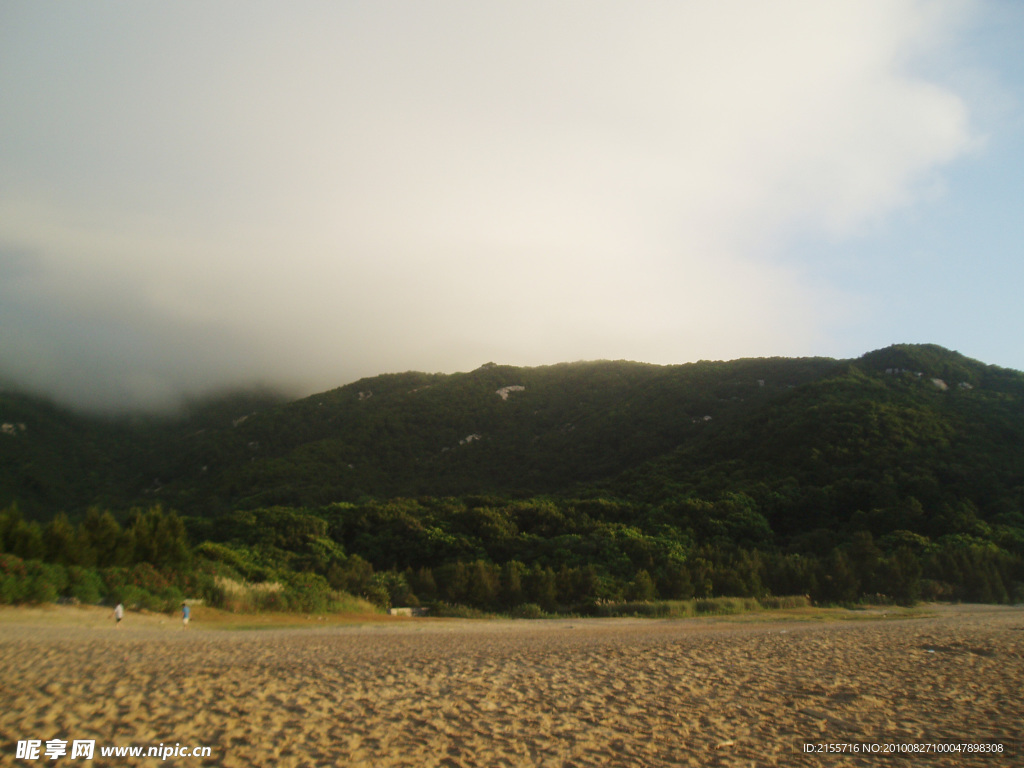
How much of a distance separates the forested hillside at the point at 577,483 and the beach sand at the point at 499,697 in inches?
446

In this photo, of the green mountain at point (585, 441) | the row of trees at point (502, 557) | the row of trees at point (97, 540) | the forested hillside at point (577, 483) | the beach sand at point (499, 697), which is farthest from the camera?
the green mountain at point (585, 441)

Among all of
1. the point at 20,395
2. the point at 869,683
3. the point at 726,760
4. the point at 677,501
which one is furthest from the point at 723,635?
the point at 20,395

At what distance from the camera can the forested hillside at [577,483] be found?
30234mm

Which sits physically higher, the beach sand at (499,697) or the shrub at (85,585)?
the shrub at (85,585)

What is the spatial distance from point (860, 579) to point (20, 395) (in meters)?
84.0

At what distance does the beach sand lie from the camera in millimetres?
6492

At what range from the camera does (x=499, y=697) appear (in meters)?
8.82

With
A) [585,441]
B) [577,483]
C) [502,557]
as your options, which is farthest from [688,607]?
[585,441]

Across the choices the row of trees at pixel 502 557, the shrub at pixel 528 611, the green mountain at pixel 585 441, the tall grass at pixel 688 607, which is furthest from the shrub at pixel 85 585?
the green mountain at pixel 585 441

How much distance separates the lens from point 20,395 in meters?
73.2

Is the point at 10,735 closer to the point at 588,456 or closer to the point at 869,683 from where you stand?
the point at 869,683

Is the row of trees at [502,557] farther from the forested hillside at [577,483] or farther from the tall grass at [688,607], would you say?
the tall grass at [688,607]

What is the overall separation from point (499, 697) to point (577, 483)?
5468cm

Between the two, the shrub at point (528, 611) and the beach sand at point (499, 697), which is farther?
the shrub at point (528, 611)
